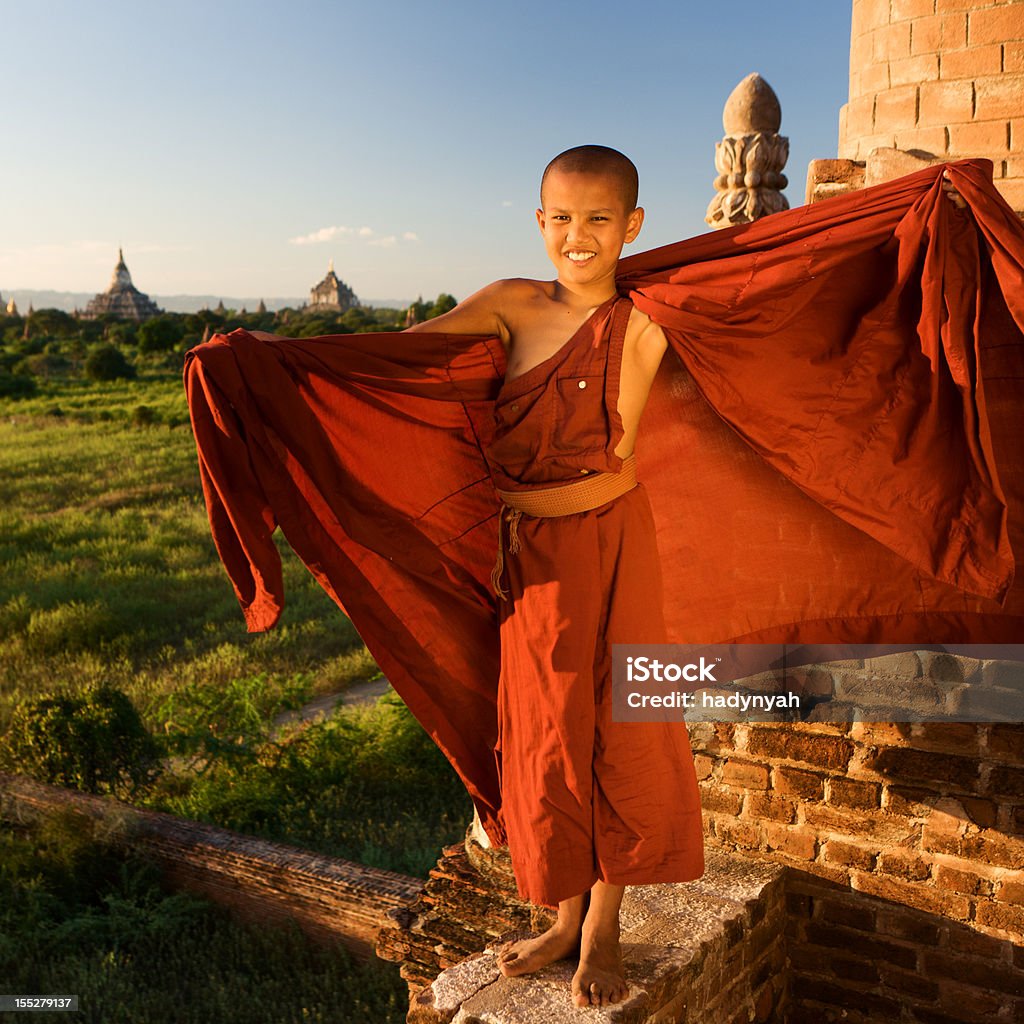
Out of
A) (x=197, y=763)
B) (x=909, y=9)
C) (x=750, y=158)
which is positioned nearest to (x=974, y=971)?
(x=909, y=9)

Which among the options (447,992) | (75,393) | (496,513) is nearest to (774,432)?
(496,513)

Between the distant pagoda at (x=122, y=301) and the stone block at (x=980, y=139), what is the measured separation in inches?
3057

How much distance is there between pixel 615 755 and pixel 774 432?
823 mm

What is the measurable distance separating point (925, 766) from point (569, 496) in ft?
4.25

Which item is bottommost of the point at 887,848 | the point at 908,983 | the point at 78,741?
the point at 78,741

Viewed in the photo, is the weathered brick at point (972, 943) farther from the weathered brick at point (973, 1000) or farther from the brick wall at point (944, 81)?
the brick wall at point (944, 81)

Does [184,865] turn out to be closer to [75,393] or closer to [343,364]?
[343,364]

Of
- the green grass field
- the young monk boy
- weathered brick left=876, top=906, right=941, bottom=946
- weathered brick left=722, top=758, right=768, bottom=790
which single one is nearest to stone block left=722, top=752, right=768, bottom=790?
weathered brick left=722, top=758, right=768, bottom=790

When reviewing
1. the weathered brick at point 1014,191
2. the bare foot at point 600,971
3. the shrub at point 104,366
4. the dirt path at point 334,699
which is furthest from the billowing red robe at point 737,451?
the shrub at point 104,366

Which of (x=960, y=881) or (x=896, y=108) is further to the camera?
(x=896, y=108)

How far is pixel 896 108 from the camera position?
3258 mm

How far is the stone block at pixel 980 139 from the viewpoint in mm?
Result: 3025

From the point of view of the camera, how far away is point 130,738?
6.93m

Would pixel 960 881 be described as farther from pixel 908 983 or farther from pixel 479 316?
pixel 479 316
